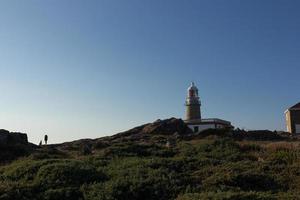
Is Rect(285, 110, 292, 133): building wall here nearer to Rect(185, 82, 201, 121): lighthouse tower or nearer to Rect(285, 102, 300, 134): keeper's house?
Rect(285, 102, 300, 134): keeper's house

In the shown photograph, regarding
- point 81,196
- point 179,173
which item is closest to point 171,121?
point 179,173

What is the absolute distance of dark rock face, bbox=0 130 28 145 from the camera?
35.1 m

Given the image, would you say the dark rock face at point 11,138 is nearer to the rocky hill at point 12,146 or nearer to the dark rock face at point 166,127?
the rocky hill at point 12,146

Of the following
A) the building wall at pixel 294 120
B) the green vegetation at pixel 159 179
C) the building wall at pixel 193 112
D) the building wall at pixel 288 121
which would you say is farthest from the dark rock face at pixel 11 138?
the building wall at pixel 193 112

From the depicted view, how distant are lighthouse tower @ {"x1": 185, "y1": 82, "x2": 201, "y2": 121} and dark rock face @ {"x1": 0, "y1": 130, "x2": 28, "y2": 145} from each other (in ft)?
135

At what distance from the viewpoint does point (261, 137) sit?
4588cm

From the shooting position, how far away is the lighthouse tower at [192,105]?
77500mm

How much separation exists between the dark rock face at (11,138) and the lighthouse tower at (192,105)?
135 ft

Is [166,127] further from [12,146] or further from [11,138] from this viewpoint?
[12,146]

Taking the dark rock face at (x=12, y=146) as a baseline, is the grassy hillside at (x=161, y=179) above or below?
below

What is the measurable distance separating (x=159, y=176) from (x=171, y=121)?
137ft

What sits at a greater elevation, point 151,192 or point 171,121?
point 171,121

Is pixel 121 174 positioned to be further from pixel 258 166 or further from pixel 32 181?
pixel 258 166

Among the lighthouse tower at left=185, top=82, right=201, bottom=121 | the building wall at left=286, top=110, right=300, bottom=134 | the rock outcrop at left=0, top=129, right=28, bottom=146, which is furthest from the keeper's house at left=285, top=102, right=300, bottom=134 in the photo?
the rock outcrop at left=0, top=129, right=28, bottom=146
